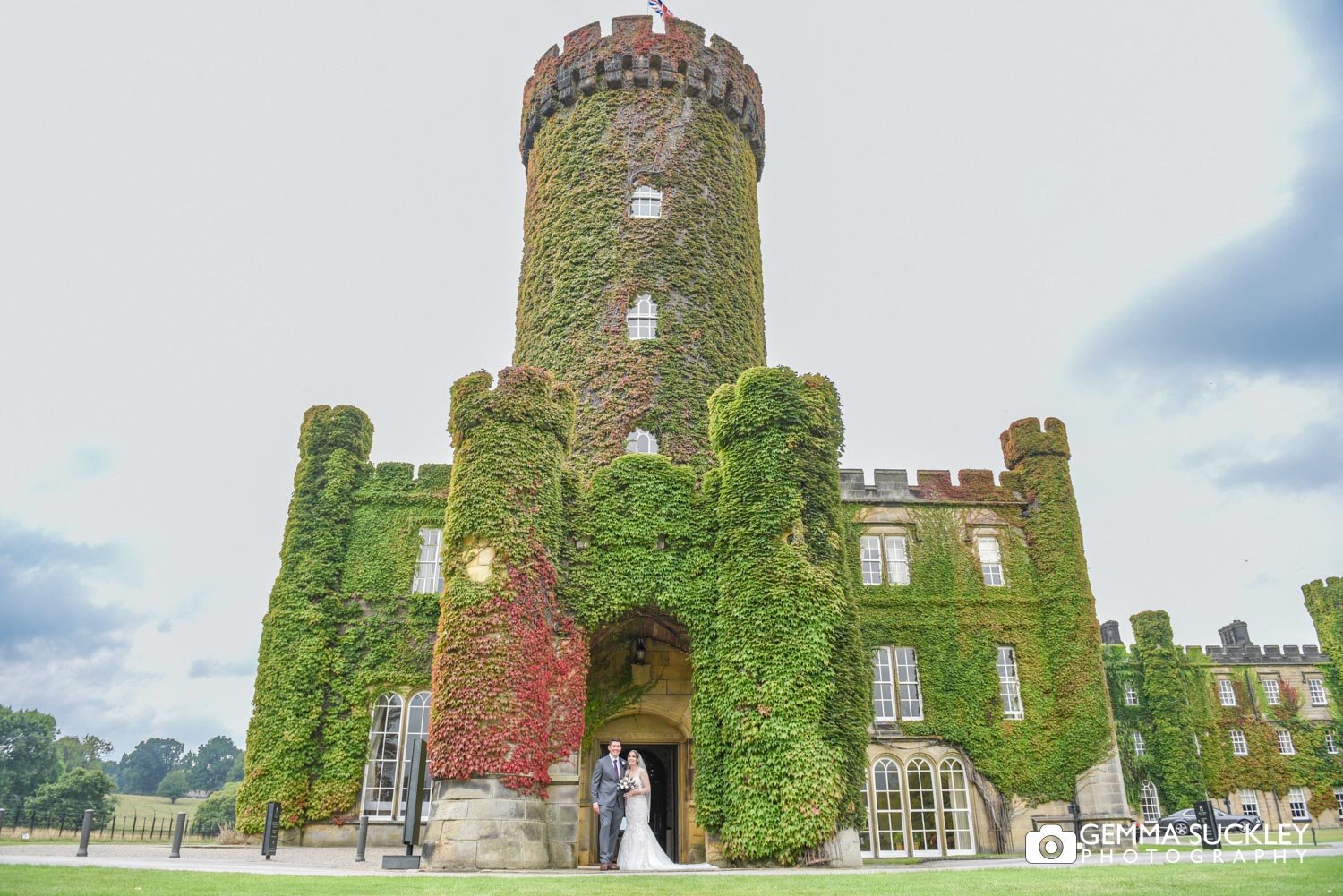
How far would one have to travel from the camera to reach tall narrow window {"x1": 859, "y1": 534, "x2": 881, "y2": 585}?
2681 centimetres

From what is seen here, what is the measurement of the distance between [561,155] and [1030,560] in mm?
19424

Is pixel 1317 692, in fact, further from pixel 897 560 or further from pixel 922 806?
pixel 922 806

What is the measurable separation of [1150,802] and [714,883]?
40.2 metres

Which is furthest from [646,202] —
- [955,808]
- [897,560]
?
[955,808]

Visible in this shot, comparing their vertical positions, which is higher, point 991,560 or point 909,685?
point 991,560

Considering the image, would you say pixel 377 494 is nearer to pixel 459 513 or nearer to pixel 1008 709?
pixel 459 513

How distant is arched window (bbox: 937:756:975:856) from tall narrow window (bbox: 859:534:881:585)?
5.58m

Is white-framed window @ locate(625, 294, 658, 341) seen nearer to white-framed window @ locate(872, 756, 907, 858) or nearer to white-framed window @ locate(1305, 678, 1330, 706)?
white-framed window @ locate(872, 756, 907, 858)

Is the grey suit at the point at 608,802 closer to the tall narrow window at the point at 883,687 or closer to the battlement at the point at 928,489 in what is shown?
the tall narrow window at the point at 883,687

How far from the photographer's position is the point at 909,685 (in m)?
25.5

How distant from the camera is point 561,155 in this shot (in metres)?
26.7

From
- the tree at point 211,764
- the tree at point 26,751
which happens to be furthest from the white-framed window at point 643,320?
the tree at point 211,764

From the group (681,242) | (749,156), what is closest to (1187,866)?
(681,242)

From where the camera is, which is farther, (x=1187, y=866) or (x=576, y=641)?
(x=576, y=641)
